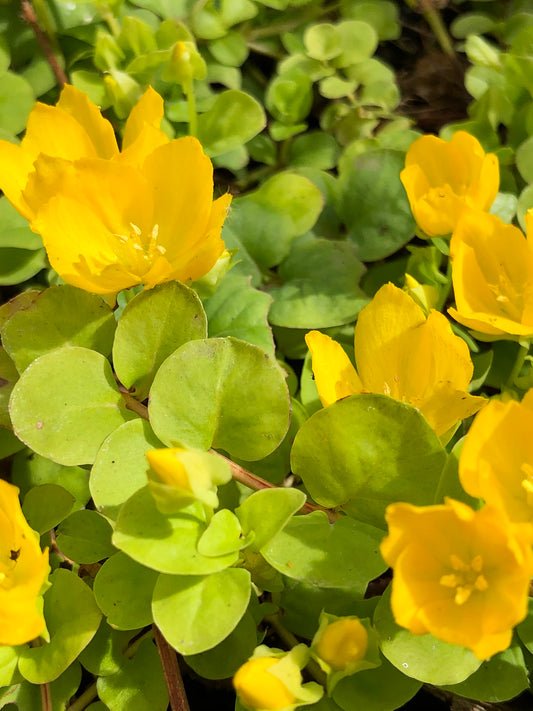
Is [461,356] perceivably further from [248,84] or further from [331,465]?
[248,84]

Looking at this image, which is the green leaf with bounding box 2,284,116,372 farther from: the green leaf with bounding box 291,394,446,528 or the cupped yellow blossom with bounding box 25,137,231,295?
the green leaf with bounding box 291,394,446,528

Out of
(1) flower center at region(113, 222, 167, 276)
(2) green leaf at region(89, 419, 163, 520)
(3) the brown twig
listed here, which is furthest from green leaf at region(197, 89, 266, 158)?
(2) green leaf at region(89, 419, 163, 520)

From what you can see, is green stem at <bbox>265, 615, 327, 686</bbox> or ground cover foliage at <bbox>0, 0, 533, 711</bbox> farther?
green stem at <bbox>265, 615, 327, 686</bbox>

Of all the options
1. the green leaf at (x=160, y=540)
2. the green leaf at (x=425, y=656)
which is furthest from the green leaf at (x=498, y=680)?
the green leaf at (x=160, y=540)

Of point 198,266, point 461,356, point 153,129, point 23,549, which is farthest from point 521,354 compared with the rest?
point 23,549

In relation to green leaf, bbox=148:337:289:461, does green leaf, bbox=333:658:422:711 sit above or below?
below

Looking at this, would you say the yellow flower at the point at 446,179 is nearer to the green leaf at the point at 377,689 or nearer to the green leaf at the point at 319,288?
the green leaf at the point at 319,288

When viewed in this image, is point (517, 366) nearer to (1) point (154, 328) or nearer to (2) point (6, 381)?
(1) point (154, 328)
